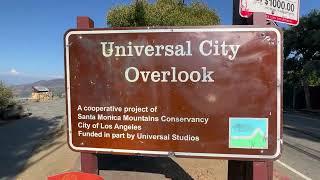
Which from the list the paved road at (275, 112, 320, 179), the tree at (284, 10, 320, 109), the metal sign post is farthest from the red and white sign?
the tree at (284, 10, 320, 109)

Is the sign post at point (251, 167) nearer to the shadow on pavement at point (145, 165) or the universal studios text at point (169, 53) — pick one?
the universal studios text at point (169, 53)

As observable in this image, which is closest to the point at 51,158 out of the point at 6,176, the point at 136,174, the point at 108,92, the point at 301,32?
the point at 6,176

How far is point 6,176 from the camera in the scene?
471 inches

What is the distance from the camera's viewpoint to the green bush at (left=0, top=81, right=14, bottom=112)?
136 ft

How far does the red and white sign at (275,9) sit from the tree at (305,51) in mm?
32157

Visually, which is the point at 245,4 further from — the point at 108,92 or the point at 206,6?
the point at 206,6

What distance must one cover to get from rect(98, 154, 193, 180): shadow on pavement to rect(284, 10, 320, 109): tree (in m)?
28.7

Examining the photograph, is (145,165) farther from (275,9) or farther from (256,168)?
(256,168)

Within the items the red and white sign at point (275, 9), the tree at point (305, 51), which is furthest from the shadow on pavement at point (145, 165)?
the tree at point (305, 51)

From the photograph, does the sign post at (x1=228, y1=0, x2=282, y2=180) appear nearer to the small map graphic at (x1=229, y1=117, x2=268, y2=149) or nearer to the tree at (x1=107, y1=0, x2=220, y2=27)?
the small map graphic at (x1=229, y1=117, x2=268, y2=149)

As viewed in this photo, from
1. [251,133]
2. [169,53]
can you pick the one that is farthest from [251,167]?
[169,53]

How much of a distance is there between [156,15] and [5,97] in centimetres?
3011

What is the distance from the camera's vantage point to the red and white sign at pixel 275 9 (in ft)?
14.6

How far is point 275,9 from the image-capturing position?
4754 mm
